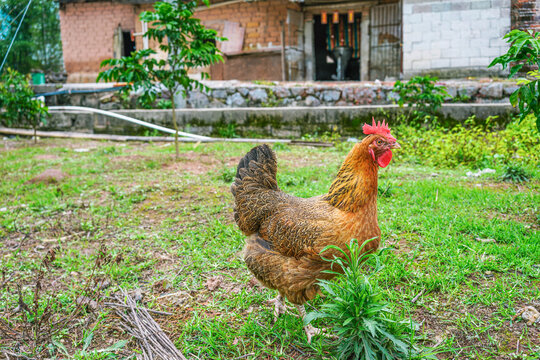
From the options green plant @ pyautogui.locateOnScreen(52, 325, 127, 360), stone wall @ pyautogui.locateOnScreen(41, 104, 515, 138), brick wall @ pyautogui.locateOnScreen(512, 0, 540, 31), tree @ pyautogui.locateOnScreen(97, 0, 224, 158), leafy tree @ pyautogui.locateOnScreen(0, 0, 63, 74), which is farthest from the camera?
leafy tree @ pyautogui.locateOnScreen(0, 0, 63, 74)

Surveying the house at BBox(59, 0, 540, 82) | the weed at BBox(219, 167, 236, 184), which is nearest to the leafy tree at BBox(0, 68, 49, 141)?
the house at BBox(59, 0, 540, 82)

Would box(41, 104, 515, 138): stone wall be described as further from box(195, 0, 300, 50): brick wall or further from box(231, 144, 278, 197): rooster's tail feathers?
box(231, 144, 278, 197): rooster's tail feathers

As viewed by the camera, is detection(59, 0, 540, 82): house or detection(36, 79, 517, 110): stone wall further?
detection(59, 0, 540, 82): house

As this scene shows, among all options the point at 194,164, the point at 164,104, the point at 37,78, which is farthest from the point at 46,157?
the point at 37,78

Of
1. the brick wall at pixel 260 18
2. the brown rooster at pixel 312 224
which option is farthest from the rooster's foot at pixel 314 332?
the brick wall at pixel 260 18

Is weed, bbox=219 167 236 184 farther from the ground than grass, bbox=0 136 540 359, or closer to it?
farther from the ground

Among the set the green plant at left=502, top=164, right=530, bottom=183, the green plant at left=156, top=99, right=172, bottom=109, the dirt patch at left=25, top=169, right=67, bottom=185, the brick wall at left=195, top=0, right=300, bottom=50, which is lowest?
the dirt patch at left=25, top=169, right=67, bottom=185

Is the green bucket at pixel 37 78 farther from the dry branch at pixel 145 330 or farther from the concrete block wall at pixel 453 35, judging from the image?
the dry branch at pixel 145 330

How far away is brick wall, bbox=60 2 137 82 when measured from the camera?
18.1 m

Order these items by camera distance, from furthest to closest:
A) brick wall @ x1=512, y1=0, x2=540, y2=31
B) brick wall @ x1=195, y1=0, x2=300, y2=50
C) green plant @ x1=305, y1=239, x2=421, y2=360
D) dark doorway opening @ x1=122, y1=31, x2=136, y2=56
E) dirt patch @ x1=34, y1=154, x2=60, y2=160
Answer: dark doorway opening @ x1=122, y1=31, x2=136, y2=56 → brick wall @ x1=195, y1=0, x2=300, y2=50 → brick wall @ x1=512, y1=0, x2=540, y2=31 → dirt patch @ x1=34, y1=154, x2=60, y2=160 → green plant @ x1=305, y1=239, x2=421, y2=360

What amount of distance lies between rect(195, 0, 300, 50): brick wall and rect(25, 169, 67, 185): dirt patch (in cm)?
1030

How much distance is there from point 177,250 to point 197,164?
140 inches

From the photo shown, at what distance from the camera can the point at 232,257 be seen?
345 cm

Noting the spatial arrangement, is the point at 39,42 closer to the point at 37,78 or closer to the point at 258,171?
the point at 37,78
